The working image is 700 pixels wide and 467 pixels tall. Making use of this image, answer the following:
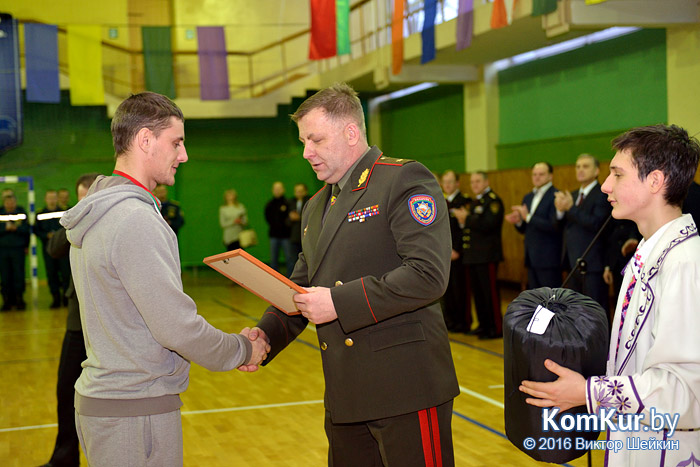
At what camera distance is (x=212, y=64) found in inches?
515

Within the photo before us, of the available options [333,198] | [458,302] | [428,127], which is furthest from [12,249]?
[333,198]

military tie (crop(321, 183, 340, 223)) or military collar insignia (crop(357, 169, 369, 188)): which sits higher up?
military collar insignia (crop(357, 169, 369, 188))

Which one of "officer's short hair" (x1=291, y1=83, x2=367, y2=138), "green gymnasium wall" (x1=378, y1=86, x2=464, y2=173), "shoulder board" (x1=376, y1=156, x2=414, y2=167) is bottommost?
"shoulder board" (x1=376, y1=156, x2=414, y2=167)

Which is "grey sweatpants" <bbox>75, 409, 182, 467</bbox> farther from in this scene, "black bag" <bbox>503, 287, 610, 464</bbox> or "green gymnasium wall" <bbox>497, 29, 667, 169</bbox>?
"green gymnasium wall" <bbox>497, 29, 667, 169</bbox>

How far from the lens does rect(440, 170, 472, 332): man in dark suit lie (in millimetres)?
8258

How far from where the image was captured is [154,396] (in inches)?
82.3

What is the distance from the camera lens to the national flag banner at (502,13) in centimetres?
930

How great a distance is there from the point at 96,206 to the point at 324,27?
10575 millimetres

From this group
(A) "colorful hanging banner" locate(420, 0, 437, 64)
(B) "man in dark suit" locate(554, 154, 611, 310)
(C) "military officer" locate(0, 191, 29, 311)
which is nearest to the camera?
(B) "man in dark suit" locate(554, 154, 611, 310)

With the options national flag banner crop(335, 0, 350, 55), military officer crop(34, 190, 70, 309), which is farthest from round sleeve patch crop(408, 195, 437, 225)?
national flag banner crop(335, 0, 350, 55)

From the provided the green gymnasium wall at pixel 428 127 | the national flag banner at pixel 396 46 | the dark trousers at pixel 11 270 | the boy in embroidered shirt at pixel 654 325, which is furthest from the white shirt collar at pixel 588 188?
the dark trousers at pixel 11 270

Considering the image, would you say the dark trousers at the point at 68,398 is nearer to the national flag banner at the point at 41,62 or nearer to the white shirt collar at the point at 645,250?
the white shirt collar at the point at 645,250

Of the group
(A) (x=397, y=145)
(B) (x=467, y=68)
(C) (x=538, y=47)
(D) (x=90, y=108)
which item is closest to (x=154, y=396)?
(C) (x=538, y=47)

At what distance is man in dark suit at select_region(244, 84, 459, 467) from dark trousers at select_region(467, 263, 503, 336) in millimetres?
5583
